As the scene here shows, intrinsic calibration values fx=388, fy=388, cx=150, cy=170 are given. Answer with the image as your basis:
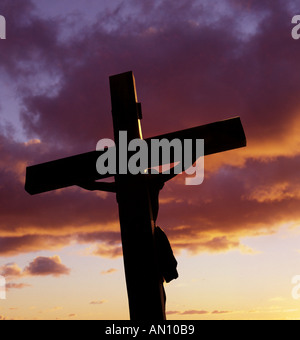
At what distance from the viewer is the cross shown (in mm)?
3789

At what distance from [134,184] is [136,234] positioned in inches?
21.9

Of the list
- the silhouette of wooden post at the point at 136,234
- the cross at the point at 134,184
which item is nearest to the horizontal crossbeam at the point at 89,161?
the cross at the point at 134,184

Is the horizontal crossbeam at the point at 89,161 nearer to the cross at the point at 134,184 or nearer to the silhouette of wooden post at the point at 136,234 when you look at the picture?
the cross at the point at 134,184

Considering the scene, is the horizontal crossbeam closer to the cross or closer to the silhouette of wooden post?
the cross

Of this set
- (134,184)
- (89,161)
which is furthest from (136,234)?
(89,161)

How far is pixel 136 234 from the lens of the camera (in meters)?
4.00

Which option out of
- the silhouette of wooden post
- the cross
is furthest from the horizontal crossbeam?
the silhouette of wooden post

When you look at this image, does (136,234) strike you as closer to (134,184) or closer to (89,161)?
(134,184)

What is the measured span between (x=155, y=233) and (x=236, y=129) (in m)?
1.40

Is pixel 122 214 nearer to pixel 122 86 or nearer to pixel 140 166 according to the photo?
pixel 140 166

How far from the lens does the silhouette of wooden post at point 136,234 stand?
3740mm

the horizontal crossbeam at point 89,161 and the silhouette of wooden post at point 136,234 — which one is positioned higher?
the horizontal crossbeam at point 89,161

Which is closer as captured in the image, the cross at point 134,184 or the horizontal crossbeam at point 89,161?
the cross at point 134,184
